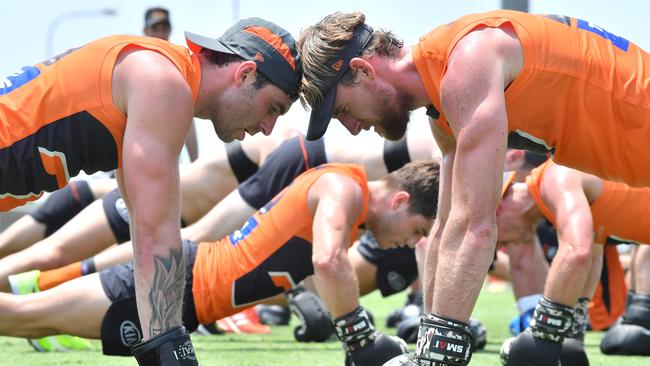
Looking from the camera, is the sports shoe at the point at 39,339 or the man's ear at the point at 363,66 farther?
the sports shoe at the point at 39,339

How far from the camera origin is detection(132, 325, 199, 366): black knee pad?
11.9 ft

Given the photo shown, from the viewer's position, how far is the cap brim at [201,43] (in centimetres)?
400

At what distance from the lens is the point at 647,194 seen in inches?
236

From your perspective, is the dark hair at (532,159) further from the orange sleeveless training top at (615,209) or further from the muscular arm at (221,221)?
the muscular arm at (221,221)

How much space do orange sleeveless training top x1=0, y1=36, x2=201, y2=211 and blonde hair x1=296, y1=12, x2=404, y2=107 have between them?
45 centimetres

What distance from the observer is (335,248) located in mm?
4953

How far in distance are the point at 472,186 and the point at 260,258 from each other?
2229 millimetres

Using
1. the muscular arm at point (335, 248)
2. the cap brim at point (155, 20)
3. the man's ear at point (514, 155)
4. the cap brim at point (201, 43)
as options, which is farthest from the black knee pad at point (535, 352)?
the cap brim at point (155, 20)

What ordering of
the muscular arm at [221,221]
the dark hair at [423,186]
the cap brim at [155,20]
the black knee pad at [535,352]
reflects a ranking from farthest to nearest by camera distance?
the cap brim at [155,20] < the muscular arm at [221,221] < the dark hair at [423,186] < the black knee pad at [535,352]

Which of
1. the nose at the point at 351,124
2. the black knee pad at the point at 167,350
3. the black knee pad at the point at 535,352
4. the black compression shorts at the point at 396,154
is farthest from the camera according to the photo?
the black compression shorts at the point at 396,154

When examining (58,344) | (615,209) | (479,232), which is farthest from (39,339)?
(479,232)

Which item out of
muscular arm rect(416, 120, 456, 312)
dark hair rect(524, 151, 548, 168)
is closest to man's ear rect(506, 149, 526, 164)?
dark hair rect(524, 151, 548, 168)

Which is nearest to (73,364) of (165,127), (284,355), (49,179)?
(284,355)

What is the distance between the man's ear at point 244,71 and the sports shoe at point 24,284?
2502 millimetres
